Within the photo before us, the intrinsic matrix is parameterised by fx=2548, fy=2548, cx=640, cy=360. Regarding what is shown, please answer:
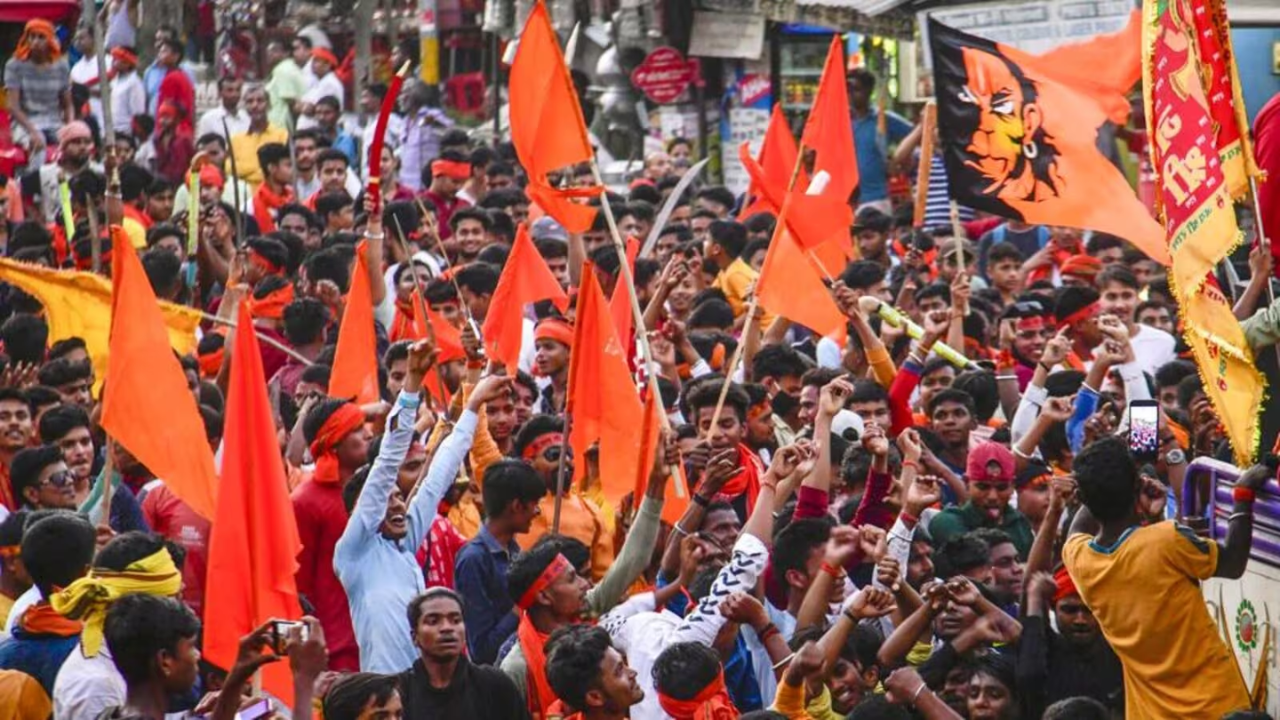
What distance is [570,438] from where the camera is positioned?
9.49m

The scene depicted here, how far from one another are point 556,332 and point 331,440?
267 cm

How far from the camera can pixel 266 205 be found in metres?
17.7

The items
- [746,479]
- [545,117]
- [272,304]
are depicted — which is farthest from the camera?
[272,304]

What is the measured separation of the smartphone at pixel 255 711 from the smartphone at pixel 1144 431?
276 centimetres

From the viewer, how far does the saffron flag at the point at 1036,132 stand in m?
11.0

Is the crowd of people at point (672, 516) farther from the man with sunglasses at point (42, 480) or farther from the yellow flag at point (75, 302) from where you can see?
the yellow flag at point (75, 302)

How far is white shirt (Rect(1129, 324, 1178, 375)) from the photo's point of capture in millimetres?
11852

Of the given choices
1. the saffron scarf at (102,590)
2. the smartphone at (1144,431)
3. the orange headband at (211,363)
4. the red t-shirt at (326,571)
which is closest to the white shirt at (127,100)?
the orange headband at (211,363)

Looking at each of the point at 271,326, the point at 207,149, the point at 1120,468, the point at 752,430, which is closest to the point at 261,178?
the point at 207,149

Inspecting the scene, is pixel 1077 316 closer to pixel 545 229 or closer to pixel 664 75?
pixel 545 229

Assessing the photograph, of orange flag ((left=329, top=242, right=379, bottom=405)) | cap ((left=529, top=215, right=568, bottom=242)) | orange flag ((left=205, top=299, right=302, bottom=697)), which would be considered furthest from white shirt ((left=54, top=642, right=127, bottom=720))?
cap ((left=529, top=215, right=568, bottom=242))

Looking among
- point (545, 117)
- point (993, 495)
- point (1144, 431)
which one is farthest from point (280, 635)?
point (545, 117)

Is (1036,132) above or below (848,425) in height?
above

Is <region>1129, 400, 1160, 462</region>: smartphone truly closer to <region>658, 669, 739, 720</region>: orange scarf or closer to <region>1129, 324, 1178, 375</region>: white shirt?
<region>658, 669, 739, 720</region>: orange scarf
